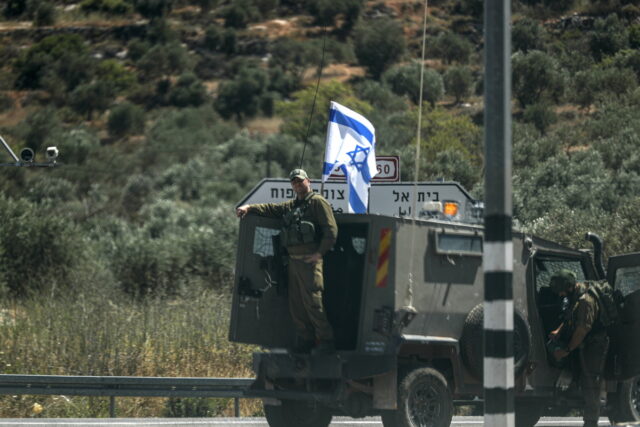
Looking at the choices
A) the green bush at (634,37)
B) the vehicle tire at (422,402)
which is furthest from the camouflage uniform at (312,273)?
the green bush at (634,37)

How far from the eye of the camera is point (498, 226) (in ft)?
25.9

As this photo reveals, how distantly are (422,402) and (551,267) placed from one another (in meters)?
2.28

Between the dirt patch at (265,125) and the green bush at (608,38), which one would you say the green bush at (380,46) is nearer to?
the dirt patch at (265,125)

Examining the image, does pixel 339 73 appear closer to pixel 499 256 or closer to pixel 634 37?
pixel 634 37

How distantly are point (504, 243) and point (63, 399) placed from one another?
27.3 feet

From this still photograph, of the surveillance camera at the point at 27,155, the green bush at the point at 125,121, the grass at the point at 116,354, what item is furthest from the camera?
the green bush at the point at 125,121

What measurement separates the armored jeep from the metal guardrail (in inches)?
99.9

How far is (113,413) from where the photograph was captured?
13461 millimetres

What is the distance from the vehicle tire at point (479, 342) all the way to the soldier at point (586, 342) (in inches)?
20.7

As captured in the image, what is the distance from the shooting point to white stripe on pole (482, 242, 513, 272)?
309 inches

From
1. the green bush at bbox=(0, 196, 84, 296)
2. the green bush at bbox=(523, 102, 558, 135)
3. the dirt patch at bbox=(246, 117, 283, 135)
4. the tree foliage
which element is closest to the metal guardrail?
the green bush at bbox=(0, 196, 84, 296)

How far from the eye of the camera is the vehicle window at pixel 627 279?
38.1ft

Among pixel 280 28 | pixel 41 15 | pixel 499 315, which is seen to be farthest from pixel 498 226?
pixel 41 15

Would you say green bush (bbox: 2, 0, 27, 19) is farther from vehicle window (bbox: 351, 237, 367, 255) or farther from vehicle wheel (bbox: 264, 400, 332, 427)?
vehicle window (bbox: 351, 237, 367, 255)
